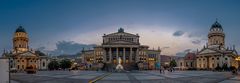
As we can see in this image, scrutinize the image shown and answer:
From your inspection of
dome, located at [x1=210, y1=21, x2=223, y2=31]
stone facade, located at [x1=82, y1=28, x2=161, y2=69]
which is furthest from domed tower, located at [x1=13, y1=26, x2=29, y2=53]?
dome, located at [x1=210, y1=21, x2=223, y2=31]

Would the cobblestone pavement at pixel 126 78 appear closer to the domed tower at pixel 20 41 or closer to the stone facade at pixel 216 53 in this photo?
the stone facade at pixel 216 53

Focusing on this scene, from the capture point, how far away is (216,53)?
145375 millimetres

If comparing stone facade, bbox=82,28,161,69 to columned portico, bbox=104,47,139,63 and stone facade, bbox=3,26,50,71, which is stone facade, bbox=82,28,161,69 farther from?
stone facade, bbox=3,26,50,71

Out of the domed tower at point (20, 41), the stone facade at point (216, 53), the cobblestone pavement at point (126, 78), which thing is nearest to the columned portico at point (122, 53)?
the stone facade at point (216, 53)

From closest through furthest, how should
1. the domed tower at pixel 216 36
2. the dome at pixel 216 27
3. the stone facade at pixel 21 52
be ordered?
the domed tower at pixel 216 36 < the dome at pixel 216 27 < the stone facade at pixel 21 52

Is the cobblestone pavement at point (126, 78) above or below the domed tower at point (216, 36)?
below

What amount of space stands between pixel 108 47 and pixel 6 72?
140 meters

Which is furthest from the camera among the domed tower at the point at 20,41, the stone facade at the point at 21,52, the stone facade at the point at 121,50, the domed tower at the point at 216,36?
the domed tower at the point at 20,41

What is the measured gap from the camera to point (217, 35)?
15375 centimetres

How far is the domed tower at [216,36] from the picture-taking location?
504 feet

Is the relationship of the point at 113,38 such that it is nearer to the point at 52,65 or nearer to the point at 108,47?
the point at 108,47

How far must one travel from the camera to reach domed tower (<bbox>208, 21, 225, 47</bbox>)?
154 metres

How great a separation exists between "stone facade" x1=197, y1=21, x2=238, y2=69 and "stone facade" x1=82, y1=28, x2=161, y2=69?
1190 inches

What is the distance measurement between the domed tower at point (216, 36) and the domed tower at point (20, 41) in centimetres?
10236
